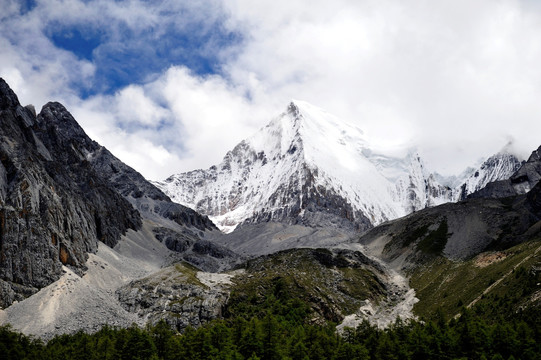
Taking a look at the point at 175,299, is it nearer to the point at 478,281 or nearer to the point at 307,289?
the point at 307,289

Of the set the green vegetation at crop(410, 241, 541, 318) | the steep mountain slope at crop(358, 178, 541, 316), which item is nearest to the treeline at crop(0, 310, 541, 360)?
the green vegetation at crop(410, 241, 541, 318)

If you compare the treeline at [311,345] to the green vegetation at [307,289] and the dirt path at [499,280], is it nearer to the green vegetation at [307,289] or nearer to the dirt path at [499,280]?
the dirt path at [499,280]

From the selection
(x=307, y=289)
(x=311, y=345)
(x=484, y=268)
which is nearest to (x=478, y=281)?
(x=484, y=268)

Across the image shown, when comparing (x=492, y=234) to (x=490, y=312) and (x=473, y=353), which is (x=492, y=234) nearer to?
(x=490, y=312)

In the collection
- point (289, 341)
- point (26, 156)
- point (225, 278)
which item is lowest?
point (289, 341)

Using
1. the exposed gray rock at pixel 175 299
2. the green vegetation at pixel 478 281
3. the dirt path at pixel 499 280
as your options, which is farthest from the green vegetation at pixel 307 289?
the dirt path at pixel 499 280

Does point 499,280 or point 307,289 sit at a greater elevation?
point 307,289

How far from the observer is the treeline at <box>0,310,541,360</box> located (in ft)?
282

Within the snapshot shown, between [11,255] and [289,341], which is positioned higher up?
[11,255]

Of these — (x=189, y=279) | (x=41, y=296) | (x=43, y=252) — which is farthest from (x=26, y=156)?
(x=189, y=279)

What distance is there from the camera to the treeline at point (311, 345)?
85.9 meters

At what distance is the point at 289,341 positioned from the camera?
325 ft

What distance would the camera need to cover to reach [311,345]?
324ft

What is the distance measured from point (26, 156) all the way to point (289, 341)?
139 meters
